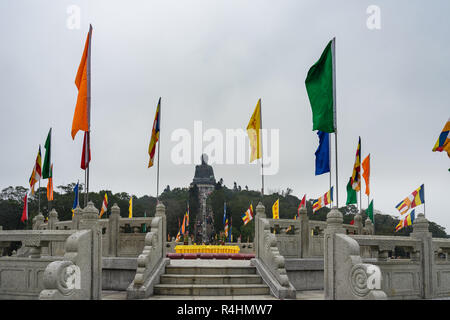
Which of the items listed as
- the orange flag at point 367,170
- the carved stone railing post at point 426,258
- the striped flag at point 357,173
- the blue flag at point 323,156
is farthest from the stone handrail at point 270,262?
the orange flag at point 367,170

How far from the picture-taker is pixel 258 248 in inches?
548

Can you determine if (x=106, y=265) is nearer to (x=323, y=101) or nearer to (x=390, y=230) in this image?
(x=323, y=101)

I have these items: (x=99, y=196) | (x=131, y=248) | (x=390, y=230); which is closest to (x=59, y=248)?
A: (x=131, y=248)

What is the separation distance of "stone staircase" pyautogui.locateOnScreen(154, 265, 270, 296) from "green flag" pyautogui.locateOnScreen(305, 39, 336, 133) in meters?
4.70

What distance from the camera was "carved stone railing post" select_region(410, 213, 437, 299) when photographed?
1034 centimetres

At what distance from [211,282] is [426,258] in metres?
5.56

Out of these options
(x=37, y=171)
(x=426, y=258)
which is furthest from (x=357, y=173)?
(x=37, y=171)

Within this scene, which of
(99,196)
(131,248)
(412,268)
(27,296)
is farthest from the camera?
(99,196)

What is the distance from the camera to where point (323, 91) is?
37.4 feet

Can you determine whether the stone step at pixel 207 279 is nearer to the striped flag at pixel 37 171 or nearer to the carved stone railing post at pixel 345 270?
the carved stone railing post at pixel 345 270

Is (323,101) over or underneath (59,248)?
over

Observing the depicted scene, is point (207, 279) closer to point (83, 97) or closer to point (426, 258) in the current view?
point (426, 258)

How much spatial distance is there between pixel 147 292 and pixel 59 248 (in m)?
6.84

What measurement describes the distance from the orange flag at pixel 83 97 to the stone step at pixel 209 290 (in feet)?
15.6
